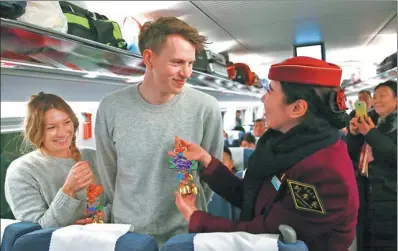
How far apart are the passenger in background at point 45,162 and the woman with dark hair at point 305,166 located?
0.63 m

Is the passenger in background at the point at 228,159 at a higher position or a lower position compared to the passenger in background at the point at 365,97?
lower

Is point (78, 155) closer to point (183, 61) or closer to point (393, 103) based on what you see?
point (183, 61)

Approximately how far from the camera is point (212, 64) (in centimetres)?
186

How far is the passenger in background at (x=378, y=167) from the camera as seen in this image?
5.39 ft

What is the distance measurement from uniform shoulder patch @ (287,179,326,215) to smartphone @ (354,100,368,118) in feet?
2.06

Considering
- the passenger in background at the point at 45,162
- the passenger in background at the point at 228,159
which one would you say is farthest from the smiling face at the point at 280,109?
the passenger in background at the point at 45,162

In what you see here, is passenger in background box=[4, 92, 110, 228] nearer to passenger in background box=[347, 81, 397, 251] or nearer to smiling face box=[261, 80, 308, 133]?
smiling face box=[261, 80, 308, 133]

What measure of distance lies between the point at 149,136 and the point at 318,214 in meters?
0.64

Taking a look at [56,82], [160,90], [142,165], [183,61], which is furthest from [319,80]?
[56,82]

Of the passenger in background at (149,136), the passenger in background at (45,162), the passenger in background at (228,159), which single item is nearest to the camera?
the passenger in background at (149,136)

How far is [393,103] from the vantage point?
1604 millimetres

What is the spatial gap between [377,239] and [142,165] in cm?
105

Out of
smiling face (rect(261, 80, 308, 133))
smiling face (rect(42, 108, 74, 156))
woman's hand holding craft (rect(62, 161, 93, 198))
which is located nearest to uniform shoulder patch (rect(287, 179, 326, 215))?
smiling face (rect(261, 80, 308, 133))

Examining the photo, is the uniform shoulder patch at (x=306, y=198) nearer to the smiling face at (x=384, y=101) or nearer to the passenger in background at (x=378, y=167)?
the passenger in background at (x=378, y=167)
